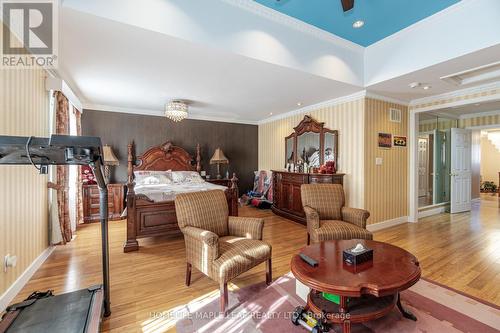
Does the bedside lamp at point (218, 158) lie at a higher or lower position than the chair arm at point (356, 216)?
higher

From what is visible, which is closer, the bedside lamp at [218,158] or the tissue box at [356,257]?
the tissue box at [356,257]

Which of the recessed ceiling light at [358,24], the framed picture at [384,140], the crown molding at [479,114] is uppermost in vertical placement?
the recessed ceiling light at [358,24]

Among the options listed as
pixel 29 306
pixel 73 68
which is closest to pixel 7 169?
pixel 29 306

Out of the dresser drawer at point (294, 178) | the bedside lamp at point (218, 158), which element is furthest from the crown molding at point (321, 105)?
the bedside lamp at point (218, 158)

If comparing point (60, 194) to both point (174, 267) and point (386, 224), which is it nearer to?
point (174, 267)

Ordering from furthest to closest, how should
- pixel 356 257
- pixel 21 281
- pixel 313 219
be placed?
1. pixel 313 219
2. pixel 21 281
3. pixel 356 257

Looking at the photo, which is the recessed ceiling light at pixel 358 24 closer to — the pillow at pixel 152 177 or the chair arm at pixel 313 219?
the chair arm at pixel 313 219

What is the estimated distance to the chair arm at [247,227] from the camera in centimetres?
249

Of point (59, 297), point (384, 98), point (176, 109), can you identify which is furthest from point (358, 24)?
point (59, 297)

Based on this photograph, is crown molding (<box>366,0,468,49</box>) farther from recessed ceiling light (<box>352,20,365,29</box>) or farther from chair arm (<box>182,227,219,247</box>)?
chair arm (<box>182,227,219,247</box>)

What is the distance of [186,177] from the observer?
220 inches

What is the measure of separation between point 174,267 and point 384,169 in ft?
13.8

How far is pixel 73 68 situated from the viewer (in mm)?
3154

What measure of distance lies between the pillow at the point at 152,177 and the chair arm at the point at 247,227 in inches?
116
